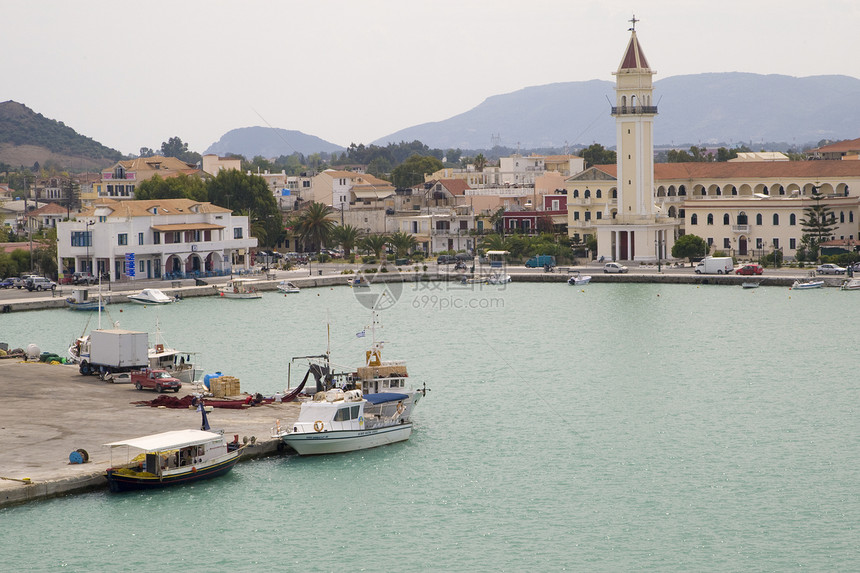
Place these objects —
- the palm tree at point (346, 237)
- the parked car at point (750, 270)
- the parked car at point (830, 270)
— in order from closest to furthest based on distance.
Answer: the parked car at point (830, 270) < the parked car at point (750, 270) < the palm tree at point (346, 237)

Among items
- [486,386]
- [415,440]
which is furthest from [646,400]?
[415,440]

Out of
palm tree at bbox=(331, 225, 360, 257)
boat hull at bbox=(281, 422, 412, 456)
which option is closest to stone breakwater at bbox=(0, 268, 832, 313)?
palm tree at bbox=(331, 225, 360, 257)

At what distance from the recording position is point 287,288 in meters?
76.6

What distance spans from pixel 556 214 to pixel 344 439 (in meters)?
72.5

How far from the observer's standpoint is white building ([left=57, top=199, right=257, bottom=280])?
77188 mm

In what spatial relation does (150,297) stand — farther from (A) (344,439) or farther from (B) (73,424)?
(A) (344,439)

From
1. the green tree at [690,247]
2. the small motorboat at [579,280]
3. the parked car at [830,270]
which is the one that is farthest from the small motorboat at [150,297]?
the parked car at [830,270]

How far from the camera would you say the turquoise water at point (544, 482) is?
25.1 meters

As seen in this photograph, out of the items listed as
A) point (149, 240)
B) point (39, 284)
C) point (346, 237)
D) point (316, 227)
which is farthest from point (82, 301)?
point (316, 227)

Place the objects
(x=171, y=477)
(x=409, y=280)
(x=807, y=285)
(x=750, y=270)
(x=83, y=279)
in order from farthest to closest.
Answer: (x=409, y=280) < (x=750, y=270) < (x=83, y=279) < (x=807, y=285) < (x=171, y=477)

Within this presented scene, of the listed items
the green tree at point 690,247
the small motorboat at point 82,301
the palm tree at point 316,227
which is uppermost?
the palm tree at point 316,227

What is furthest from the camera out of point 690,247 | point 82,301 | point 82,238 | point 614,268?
point 690,247

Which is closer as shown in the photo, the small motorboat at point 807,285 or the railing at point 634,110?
the small motorboat at point 807,285

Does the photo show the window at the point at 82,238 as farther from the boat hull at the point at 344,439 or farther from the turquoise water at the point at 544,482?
the boat hull at the point at 344,439
